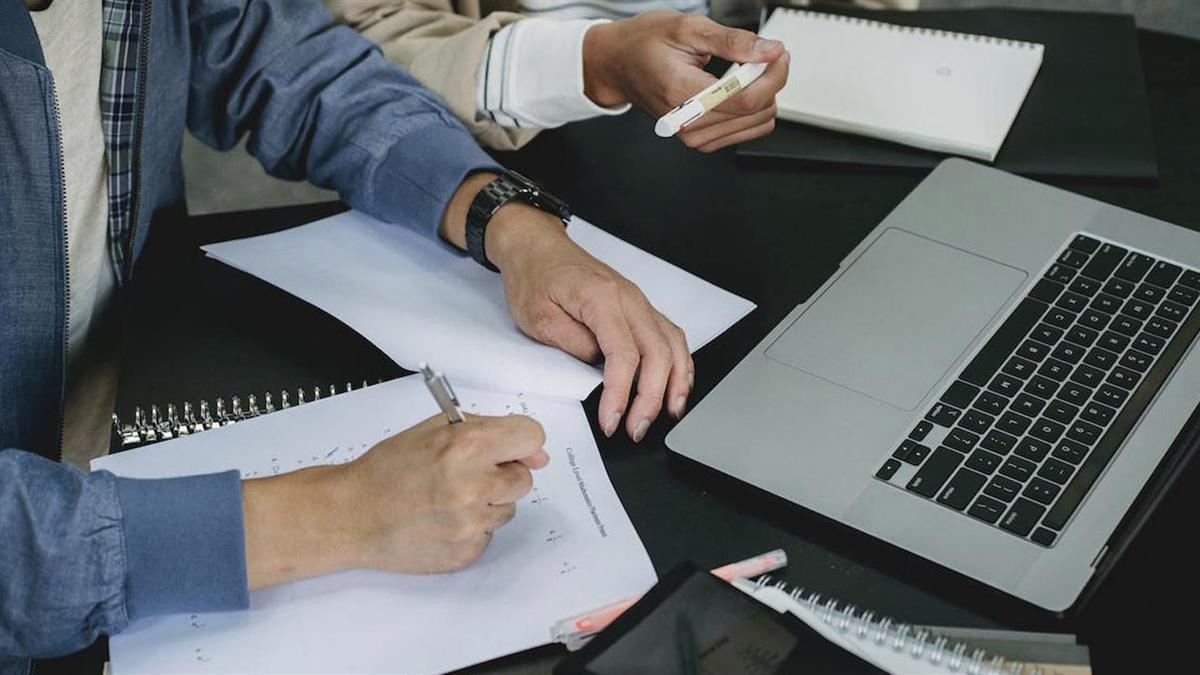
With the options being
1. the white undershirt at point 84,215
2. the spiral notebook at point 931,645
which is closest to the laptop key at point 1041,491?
the spiral notebook at point 931,645

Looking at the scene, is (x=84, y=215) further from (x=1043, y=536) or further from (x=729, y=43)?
(x=1043, y=536)

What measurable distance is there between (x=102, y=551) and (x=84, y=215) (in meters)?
0.41

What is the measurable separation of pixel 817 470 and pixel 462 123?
56 cm

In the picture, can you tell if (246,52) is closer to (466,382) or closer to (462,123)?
(462,123)

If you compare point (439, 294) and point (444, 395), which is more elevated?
point (444, 395)

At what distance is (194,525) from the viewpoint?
74 centimetres

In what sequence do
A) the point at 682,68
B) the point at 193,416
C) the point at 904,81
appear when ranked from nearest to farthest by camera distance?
the point at 193,416, the point at 682,68, the point at 904,81

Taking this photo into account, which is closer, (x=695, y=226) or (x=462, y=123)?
(x=695, y=226)

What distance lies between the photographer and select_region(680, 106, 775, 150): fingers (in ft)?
3.56

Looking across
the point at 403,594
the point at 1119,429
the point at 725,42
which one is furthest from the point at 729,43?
the point at 403,594

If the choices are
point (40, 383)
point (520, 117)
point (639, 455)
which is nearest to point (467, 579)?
point (639, 455)

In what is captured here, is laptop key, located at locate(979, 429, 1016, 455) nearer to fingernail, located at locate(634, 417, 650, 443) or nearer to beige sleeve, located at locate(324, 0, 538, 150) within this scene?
fingernail, located at locate(634, 417, 650, 443)

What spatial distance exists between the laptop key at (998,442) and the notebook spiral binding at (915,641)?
0.49 ft

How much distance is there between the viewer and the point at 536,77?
1.17 m
